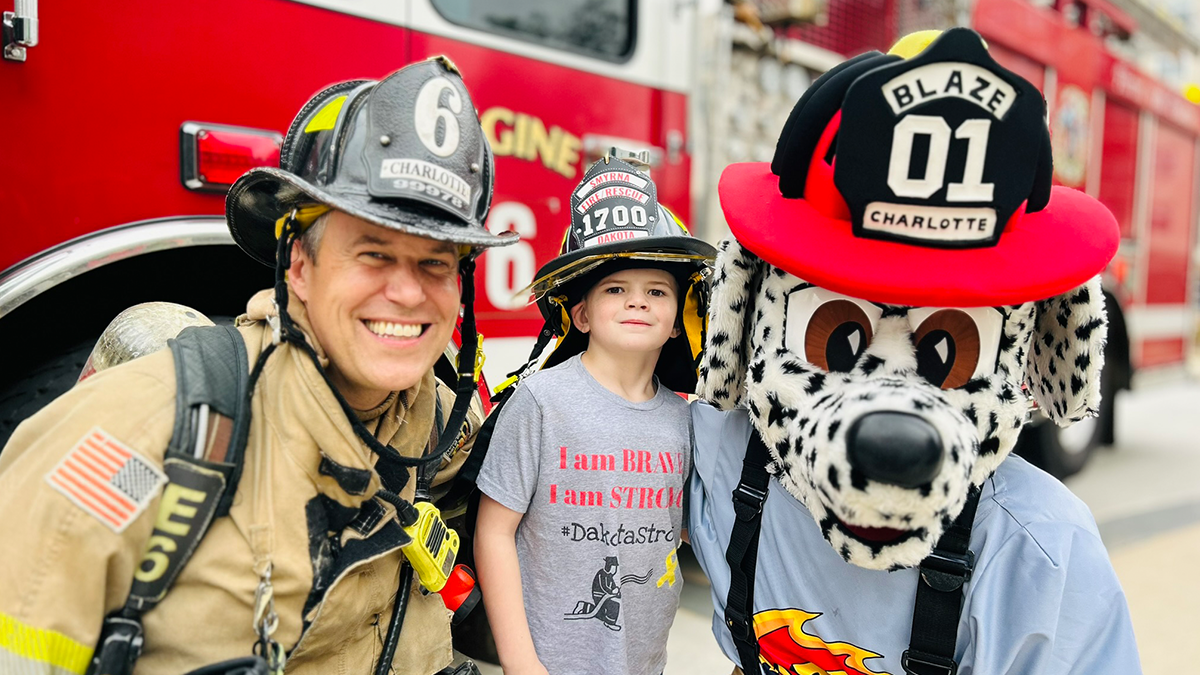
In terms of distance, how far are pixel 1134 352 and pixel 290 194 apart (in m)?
6.75

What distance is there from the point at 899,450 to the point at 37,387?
6.34 ft

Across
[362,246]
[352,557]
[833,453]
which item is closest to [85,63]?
[362,246]

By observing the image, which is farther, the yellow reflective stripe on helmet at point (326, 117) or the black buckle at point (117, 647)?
the yellow reflective stripe on helmet at point (326, 117)

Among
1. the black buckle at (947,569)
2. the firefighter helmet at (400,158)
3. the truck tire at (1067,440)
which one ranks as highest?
the firefighter helmet at (400,158)

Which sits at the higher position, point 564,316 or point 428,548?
point 564,316

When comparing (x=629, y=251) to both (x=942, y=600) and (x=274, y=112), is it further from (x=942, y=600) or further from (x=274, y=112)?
(x=274, y=112)

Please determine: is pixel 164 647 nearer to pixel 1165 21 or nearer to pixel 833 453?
pixel 833 453

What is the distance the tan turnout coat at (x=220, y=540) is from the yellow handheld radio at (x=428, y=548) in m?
0.04

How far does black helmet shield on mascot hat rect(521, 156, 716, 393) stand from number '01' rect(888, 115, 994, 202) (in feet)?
1.98

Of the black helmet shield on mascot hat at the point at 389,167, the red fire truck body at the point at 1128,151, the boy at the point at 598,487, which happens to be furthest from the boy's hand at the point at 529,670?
the red fire truck body at the point at 1128,151

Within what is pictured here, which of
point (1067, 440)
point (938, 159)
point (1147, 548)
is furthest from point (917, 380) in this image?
point (1067, 440)

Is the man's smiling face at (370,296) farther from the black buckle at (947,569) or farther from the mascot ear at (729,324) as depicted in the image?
the black buckle at (947,569)

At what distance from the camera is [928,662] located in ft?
4.42

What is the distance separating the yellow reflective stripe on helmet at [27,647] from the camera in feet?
3.56
